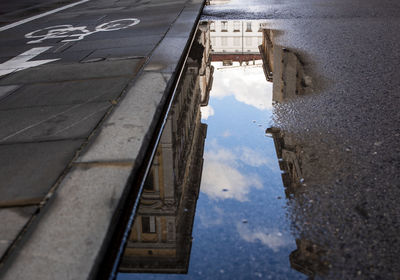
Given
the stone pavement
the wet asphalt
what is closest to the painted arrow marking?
the stone pavement

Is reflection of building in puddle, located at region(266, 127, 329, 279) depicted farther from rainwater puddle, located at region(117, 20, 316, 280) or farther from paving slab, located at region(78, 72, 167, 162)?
paving slab, located at region(78, 72, 167, 162)

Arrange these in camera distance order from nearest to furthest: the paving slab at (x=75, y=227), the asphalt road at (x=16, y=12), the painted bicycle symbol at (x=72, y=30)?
1. the paving slab at (x=75, y=227)
2. the painted bicycle symbol at (x=72, y=30)
3. the asphalt road at (x=16, y=12)

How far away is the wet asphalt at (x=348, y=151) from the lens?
6.48 feet

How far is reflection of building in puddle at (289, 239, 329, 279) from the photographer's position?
1.87 meters

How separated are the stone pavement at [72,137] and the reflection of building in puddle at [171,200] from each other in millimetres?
135

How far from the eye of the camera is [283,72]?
5.02m

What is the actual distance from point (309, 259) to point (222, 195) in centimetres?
81

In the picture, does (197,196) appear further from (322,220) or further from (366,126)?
(366,126)

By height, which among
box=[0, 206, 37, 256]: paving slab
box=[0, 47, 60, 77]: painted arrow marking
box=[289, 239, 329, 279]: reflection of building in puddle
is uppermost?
box=[0, 47, 60, 77]: painted arrow marking

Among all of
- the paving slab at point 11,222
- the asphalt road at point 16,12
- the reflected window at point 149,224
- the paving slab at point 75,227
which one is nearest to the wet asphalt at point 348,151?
the reflected window at point 149,224

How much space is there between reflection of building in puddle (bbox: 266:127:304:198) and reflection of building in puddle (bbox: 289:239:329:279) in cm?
51

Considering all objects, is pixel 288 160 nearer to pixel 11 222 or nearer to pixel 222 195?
pixel 222 195

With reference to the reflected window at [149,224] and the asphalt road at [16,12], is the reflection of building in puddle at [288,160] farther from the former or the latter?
the asphalt road at [16,12]

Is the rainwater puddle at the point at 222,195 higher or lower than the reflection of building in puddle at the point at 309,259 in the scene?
lower
